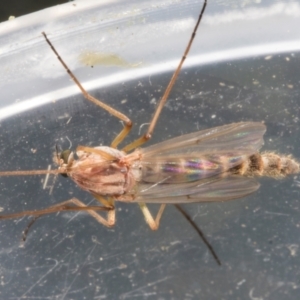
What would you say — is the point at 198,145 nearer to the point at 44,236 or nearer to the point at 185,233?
the point at 185,233

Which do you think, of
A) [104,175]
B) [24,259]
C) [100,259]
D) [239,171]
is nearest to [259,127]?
[239,171]

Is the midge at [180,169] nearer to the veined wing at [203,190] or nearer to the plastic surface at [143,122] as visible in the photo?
the veined wing at [203,190]

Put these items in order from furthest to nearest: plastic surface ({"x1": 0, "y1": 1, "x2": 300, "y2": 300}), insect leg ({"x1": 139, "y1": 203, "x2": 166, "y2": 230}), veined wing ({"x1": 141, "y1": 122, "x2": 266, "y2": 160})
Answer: plastic surface ({"x1": 0, "y1": 1, "x2": 300, "y2": 300}) → insect leg ({"x1": 139, "y1": 203, "x2": 166, "y2": 230}) → veined wing ({"x1": 141, "y1": 122, "x2": 266, "y2": 160})

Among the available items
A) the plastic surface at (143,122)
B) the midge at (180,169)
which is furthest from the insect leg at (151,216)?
the midge at (180,169)

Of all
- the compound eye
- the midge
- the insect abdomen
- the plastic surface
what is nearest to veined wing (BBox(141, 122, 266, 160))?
the midge

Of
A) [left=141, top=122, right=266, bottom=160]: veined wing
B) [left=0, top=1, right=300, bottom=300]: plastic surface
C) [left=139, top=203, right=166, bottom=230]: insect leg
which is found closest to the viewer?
[left=141, top=122, right=266, bottom=160]: veined wing

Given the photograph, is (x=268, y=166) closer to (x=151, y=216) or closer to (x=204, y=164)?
(x=204, y=164)

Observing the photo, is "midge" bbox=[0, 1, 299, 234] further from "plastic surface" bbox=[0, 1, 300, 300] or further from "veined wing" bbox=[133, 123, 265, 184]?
"plastic surface" bbox=[0, 1, 300, 300]
